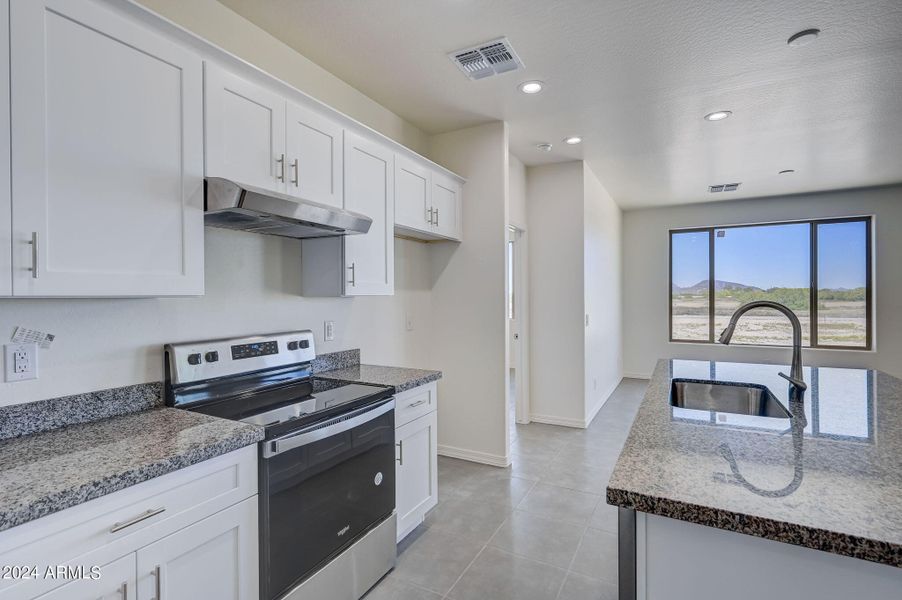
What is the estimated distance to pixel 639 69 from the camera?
2664 mm

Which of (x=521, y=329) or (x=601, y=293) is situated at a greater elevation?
(x=601, y=293)

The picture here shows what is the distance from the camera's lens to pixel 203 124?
5.48ft

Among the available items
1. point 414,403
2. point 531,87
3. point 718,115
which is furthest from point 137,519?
point 718,115

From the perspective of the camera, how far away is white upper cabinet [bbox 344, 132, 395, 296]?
2.42 metres

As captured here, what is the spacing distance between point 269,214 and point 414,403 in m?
1.25

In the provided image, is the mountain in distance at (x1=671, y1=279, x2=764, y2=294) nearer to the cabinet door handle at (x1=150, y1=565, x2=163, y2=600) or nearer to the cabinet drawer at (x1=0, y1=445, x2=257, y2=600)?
the cabinet drawer at (x1=0, y1=445, x2=257, y2=600)

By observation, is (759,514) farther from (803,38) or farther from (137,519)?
(803,38)

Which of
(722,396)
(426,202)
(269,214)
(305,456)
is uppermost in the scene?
(426,202)

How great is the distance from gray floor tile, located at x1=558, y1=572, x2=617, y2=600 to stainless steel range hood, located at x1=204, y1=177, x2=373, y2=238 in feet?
6.49

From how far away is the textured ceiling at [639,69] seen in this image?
2129 millimetres

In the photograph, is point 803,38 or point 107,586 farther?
point 803,38

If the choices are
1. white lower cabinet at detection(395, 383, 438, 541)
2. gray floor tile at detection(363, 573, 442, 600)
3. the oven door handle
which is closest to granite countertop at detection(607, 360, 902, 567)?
the oven door handle

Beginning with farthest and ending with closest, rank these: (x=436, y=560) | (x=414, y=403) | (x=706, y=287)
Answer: (x=706, y=287)
(x=414, y=403)
(x=436, y=560)

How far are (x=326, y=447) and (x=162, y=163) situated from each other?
47.4 inches
